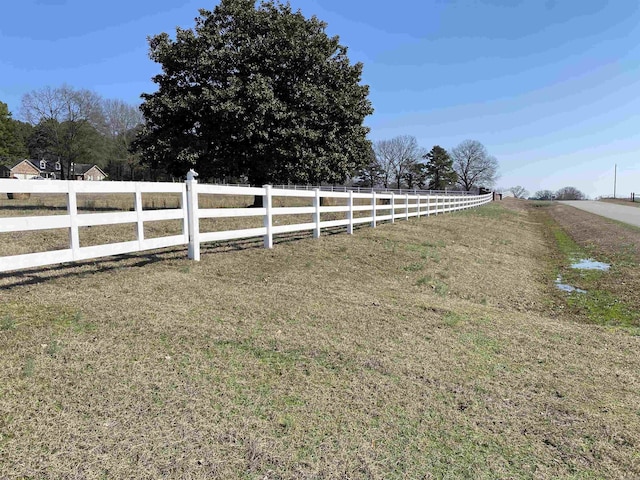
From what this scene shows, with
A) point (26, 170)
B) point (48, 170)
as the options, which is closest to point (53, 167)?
point (48, 170)

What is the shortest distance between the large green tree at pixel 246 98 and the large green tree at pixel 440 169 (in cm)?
7017

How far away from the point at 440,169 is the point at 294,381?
288 ft

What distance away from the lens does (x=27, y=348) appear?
306 centimetres

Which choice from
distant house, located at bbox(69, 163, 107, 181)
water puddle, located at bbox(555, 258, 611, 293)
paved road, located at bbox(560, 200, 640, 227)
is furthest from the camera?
distant house, located at bbox(69, 163, 107, 181)

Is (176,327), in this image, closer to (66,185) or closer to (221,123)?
(66,185)

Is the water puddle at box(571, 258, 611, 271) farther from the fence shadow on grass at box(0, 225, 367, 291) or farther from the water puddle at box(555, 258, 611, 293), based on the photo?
the fence shadow on grass at box(0, 225, 367, 291)

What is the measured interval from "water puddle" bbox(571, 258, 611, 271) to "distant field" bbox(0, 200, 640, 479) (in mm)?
4855

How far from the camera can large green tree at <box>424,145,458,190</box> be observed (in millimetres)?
85312

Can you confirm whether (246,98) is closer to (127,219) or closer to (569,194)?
(127,219)

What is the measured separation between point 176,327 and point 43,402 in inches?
53.7

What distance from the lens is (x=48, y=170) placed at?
78.0 m

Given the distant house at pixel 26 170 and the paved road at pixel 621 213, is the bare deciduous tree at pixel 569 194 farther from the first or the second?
the distant house at pixel 26 170

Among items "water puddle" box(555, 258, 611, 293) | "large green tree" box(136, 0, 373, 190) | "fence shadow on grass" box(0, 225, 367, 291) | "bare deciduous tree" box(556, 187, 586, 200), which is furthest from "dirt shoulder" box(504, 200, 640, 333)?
"bare deciduous tree" box(556, 187, 586, 200)

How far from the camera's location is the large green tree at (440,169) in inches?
3359
